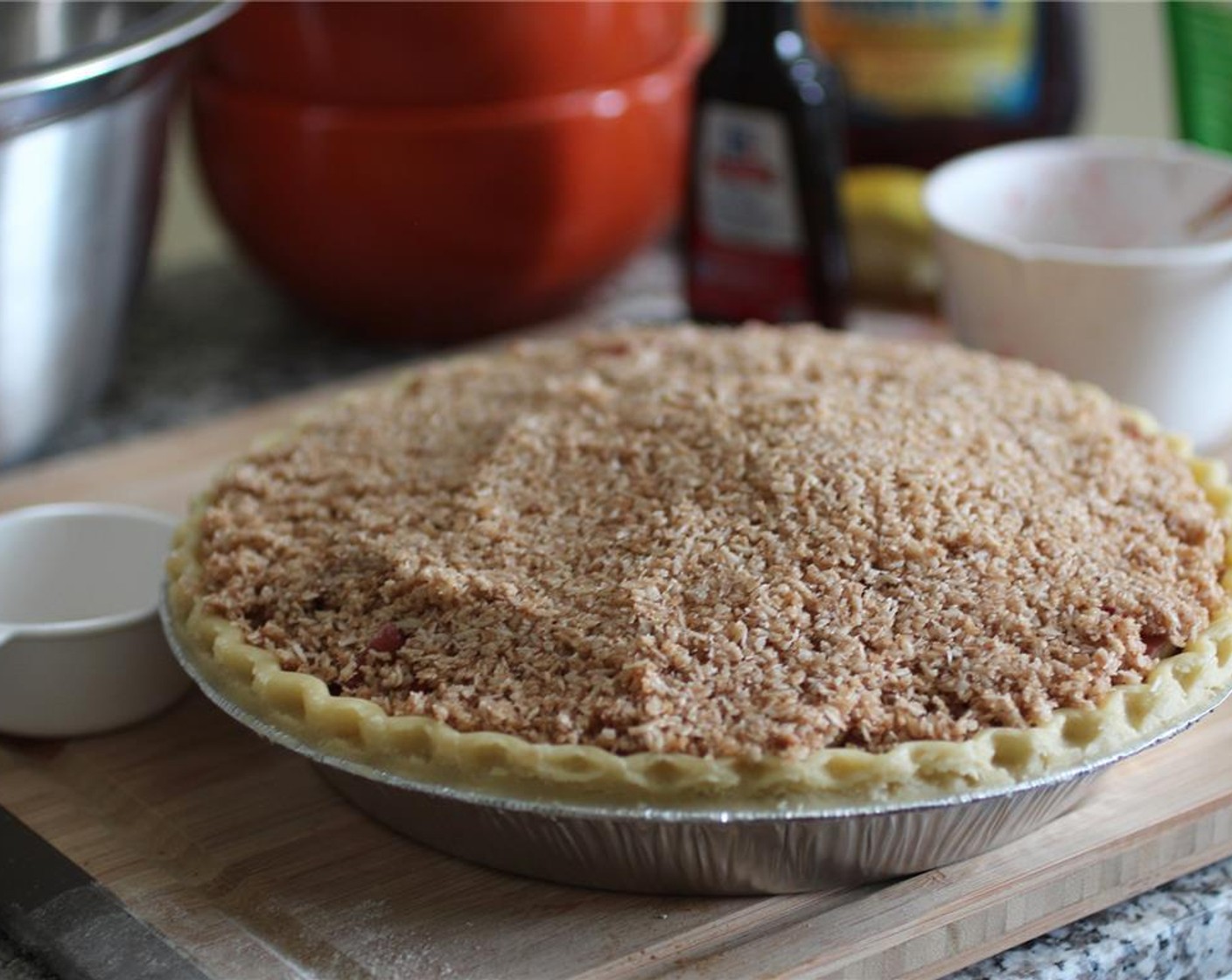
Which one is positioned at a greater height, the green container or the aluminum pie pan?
the green container

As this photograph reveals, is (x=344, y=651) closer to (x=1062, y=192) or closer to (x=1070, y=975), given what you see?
(x=1070, y=975)

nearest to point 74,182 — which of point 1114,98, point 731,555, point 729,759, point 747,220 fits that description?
point 747,220

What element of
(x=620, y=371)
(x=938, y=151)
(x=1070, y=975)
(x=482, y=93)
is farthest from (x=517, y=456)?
(x=938, y=151)

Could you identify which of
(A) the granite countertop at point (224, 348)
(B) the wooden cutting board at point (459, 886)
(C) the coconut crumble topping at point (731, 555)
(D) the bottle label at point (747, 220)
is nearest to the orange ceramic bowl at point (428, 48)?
(D) the bottle label at point (747, 220)

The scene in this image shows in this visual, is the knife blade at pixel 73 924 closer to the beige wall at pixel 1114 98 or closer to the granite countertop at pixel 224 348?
the granite countertop at pixel 224 348

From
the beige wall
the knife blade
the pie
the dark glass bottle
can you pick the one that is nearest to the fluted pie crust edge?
the pie

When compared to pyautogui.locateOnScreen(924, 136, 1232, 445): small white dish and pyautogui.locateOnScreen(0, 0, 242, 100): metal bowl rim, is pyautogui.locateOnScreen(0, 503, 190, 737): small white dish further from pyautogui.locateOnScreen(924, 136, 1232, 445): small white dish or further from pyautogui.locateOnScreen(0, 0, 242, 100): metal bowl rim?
pyautogui.locateOnScreen(924, 136, 1232, 445): small white dish
